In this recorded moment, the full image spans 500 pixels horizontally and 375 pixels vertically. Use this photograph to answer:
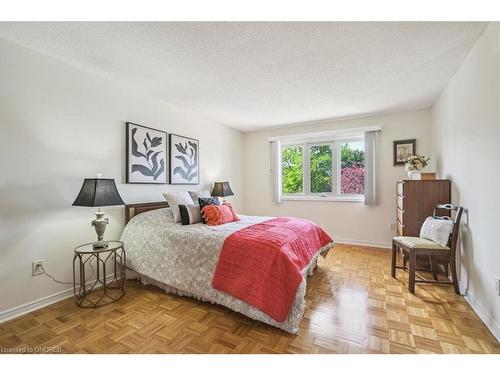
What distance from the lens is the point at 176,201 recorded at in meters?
2.79

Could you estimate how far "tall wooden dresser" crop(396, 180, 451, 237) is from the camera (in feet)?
8.69

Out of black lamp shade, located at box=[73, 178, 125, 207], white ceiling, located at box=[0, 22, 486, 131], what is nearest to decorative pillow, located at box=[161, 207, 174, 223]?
black lamp shade, located at box=[73, 178, 125, 207]

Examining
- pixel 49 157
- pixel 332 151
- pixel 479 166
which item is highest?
pixel 332 151

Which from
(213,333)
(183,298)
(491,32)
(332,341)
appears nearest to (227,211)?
(183,298)

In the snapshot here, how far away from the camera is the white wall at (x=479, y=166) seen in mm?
1625

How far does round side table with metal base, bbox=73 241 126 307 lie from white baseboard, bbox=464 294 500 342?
2999 mm

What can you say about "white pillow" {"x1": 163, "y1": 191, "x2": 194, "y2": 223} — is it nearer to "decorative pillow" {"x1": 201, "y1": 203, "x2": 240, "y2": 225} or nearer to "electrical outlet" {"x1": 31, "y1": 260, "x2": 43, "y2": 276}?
"decorative pillow" {"x1": 201, "y1": 203, "x2": 240, "y2": 225}

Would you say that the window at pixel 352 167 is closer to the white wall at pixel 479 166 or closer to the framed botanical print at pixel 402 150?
the framed botanical print at pixel 402 150

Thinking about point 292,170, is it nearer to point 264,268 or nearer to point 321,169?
point 321,169

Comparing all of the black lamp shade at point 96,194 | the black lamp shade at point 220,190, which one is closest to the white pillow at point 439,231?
the black lamp shade at point 220,190

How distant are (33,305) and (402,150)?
4.96 metres

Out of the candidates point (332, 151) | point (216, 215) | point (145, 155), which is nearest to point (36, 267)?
point (145, 155)

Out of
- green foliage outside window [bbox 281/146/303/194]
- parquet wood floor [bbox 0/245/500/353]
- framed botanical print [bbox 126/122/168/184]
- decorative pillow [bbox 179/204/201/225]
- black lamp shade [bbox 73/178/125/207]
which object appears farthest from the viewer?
green foliage outside window [bbox 281/146/303/194]

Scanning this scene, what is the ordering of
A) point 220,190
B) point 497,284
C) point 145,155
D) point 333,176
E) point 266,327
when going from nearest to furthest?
point 497,284, point 266,327, point 145,155, point 220,190, point 333,176
